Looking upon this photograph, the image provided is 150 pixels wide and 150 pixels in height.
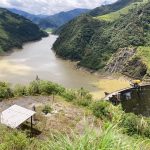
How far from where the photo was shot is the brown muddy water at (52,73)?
359ft

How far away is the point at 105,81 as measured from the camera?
386 ft

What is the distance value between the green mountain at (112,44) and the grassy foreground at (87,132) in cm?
6816

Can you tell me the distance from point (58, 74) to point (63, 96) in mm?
72296

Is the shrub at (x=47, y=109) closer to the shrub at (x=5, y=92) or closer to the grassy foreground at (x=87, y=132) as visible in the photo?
the grassy foreground at (x=87, y=132)

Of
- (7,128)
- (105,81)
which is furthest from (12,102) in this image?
(105,81)

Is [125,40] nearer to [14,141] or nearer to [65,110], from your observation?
[65,110]

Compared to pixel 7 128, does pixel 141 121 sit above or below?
below

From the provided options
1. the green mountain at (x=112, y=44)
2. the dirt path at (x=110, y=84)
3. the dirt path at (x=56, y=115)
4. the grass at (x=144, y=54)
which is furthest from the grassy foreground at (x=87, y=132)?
the green mountain at (x=112, y=44)

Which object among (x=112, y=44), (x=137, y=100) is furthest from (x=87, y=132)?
(x=112, y=44)

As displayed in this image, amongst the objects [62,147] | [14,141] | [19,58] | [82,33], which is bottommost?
[19,58]

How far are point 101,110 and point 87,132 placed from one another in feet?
121

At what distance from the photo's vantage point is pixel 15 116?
118ft

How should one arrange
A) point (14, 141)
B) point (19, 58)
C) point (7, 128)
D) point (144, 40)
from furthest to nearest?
1. point (19, 58)
2. point (144, 40)
3. point (7, 128)
4. point (14, 141)

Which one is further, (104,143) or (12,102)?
(12,102)
